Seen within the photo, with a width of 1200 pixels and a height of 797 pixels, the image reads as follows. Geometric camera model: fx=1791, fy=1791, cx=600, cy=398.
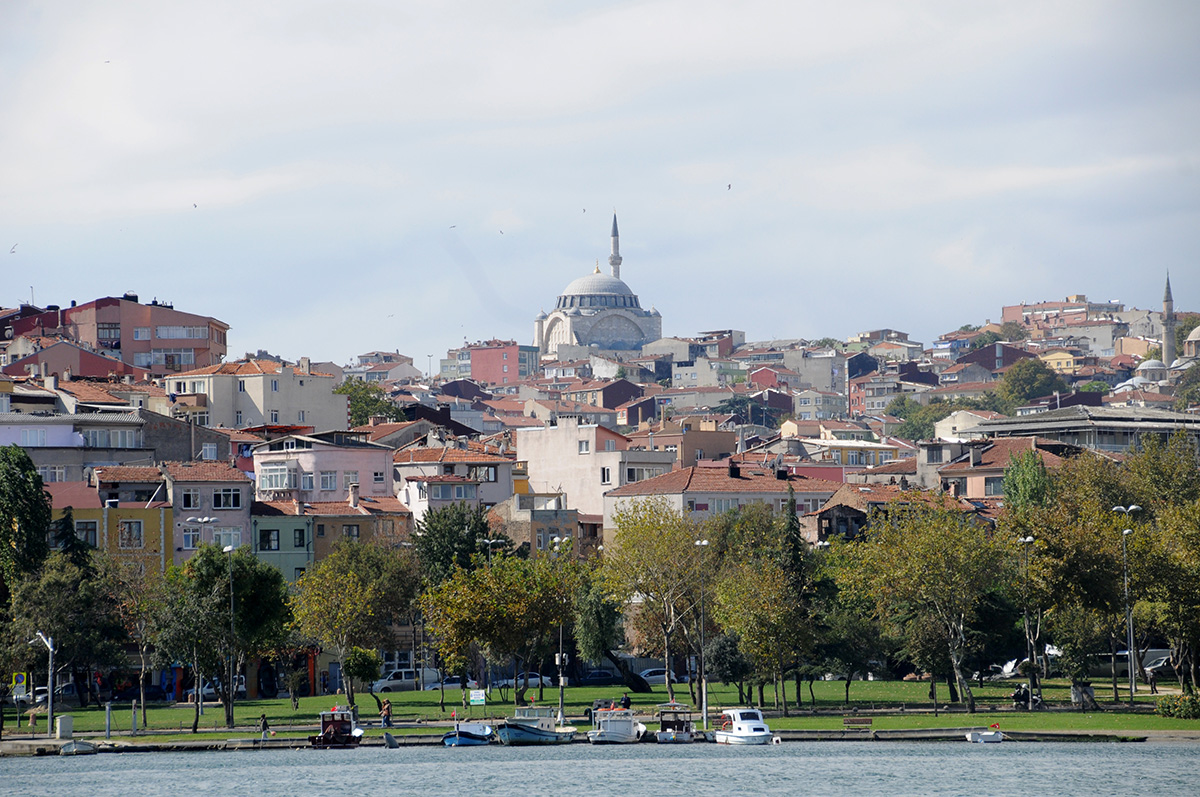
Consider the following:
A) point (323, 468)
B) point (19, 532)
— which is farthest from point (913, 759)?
point (323, 468)

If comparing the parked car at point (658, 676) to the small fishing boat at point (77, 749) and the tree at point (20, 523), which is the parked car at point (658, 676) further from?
the small fishing boat at point (77, 749)

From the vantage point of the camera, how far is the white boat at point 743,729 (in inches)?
1997

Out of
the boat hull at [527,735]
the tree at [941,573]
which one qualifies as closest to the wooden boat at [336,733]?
the boat hull at [527,735]

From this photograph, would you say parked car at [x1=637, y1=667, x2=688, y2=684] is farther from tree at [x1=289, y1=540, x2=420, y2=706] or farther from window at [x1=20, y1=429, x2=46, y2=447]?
window at [x1=20, y1=429, x2=46, y2=447]

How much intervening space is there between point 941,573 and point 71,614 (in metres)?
27.6

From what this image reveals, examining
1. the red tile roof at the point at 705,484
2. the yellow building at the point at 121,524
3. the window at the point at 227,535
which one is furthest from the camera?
the red tile roof at the point at 705,484

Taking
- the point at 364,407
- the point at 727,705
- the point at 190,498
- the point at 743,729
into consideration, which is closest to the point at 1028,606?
the point at 727,705

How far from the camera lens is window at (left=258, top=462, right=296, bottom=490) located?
8012 cm

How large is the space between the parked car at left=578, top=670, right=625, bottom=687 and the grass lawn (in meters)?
1.17

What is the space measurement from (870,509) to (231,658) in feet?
113

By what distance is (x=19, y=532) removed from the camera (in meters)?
59.3

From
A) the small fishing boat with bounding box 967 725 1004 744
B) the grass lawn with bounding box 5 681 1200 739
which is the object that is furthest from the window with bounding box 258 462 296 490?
the small fishing boat with bounding box 967 725 1004 744

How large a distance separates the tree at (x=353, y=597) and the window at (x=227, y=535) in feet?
11.9

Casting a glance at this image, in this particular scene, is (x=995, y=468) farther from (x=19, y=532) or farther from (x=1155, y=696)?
(x=19, y=532)
